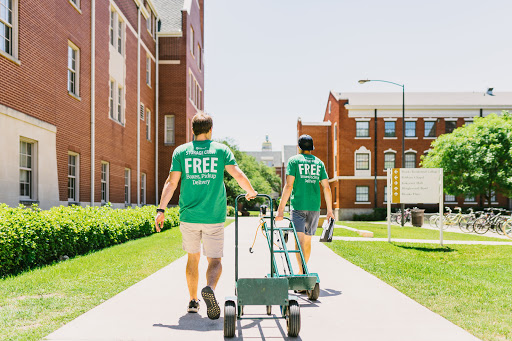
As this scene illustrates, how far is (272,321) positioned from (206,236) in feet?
3.90

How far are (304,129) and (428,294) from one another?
150 feet

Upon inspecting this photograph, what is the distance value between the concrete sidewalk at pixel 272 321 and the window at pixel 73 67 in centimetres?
1105

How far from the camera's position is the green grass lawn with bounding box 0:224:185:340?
4828 mm

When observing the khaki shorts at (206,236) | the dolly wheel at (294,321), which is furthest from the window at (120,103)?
the dolly wheel at (294,321)

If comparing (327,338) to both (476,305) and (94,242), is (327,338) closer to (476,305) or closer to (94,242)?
(476,305)

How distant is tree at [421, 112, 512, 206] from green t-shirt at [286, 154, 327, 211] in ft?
108

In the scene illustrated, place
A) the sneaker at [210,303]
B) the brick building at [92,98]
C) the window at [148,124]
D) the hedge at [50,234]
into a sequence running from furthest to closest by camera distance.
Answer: the window at [148,124] → the brick building at [92,98] → the hedge at [50,234] → the sneaker at [210,303]

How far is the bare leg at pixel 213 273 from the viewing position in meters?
5.04

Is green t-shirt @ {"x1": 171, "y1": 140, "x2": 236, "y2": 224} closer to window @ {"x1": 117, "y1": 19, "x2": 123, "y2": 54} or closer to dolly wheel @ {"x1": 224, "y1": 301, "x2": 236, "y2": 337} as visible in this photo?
dolly wheel @ {"x1": 224, "y1": 301, "x2": 236, "y2": 337}

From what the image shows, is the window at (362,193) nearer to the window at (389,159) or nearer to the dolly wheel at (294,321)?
the window at (389,159)

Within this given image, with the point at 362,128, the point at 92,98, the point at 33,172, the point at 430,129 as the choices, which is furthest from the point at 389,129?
the point at 33,172

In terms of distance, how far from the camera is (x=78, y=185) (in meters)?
16.5

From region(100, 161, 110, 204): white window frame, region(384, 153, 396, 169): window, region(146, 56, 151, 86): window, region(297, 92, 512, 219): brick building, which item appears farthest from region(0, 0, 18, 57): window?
region(384, 153, 396, 169): window

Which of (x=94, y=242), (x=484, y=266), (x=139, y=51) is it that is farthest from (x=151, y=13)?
(x=484, y=266)
